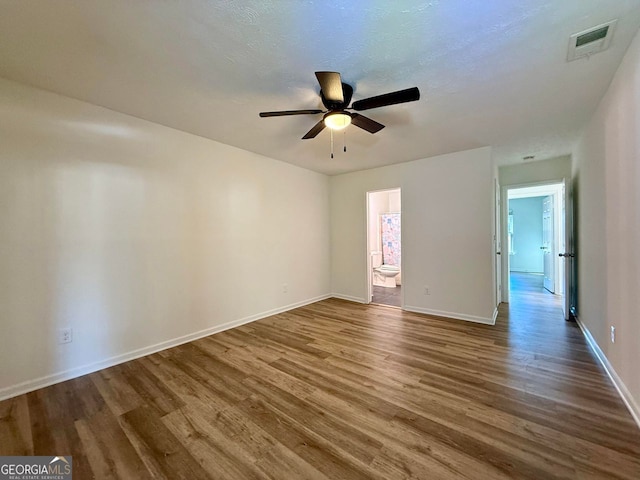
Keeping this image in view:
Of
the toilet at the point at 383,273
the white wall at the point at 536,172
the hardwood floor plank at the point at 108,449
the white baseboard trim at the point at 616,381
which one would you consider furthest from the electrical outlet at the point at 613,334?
the toilet at the point at 383,273

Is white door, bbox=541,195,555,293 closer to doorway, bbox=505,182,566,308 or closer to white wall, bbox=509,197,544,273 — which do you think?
doorway, bbox=505,182,566,308

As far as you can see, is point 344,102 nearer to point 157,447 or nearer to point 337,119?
point 337,119

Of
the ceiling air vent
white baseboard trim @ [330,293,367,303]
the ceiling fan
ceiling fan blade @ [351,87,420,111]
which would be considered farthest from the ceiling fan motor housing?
white baseboard trim @ [330,293,367,303]

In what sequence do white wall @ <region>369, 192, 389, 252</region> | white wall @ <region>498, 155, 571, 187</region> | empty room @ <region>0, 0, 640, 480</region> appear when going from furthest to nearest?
white wall @ <region>369, 192, 389, 252</region> → white wall @ <region>498, 155, 571, 187</region> → empty room @ <region>0, 0, 640, 480</region>

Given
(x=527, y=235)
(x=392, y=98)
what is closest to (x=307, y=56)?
(x=392, y=98)

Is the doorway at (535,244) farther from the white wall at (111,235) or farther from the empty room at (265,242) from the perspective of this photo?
the white wall at (111,235)

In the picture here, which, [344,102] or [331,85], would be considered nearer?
[331,85]

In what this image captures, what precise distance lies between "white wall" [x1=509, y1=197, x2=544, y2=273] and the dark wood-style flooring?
6.39 meters

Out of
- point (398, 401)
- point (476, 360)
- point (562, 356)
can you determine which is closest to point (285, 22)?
point (398, 401)

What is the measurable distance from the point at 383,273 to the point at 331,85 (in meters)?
5.08

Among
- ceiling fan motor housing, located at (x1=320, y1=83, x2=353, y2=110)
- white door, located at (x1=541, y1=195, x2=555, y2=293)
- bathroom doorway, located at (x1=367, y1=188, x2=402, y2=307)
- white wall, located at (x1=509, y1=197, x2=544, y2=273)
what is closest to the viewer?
ceiling fan motor housing, located at (x1=320, y1=83, x2=353, y2=110)

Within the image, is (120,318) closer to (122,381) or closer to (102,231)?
(122,381)

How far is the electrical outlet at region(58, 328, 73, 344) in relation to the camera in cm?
228

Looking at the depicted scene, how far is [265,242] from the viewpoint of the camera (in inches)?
160
